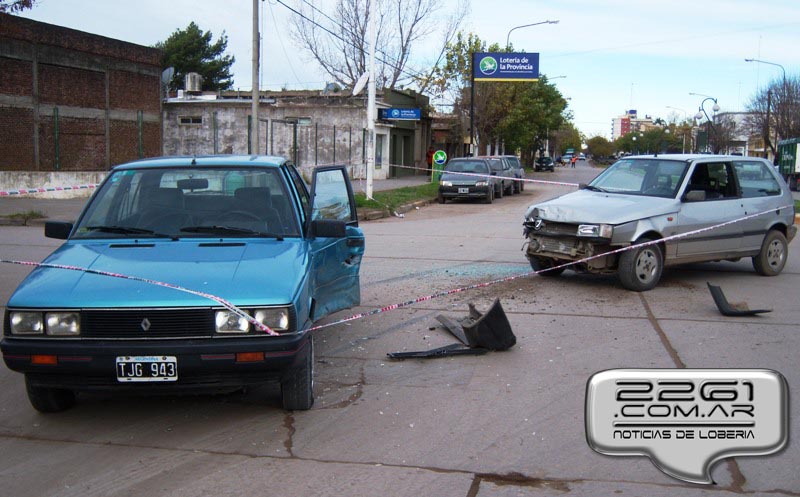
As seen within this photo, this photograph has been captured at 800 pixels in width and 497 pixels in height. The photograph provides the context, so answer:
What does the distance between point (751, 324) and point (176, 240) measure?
5.94 m

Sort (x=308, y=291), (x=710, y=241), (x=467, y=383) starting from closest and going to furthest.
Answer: (x=308, y=291)
(x=467, y=383)
(x=710, y=241)

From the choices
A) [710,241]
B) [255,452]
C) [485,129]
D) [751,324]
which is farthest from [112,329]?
[485,129]

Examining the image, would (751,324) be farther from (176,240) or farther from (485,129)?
(485,129)

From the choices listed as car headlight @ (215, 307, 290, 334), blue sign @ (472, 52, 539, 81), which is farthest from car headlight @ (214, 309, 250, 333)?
blue sign @ (472, 52, 539, 81)

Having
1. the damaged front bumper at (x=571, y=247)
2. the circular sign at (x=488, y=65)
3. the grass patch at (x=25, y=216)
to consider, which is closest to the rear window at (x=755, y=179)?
the damaged front bumper at (x=571, y=247)

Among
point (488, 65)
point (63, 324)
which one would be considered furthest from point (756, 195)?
point (488, 65)

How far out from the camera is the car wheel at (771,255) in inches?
431

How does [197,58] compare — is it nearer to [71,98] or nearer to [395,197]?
[71,98]

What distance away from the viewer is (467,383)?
5977mm

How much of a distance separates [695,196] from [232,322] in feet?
23.8

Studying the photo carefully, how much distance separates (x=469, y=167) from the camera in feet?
95.8

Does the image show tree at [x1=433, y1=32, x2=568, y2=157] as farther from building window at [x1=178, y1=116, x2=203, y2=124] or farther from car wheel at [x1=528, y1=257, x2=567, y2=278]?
Result: car wheel at [x1=528, y1=257, x2=567, y2=278]

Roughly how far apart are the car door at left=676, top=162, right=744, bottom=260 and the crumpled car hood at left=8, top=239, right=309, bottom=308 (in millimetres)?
6234

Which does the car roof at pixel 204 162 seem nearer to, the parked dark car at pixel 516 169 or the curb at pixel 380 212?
the curb at pixel 380 212
